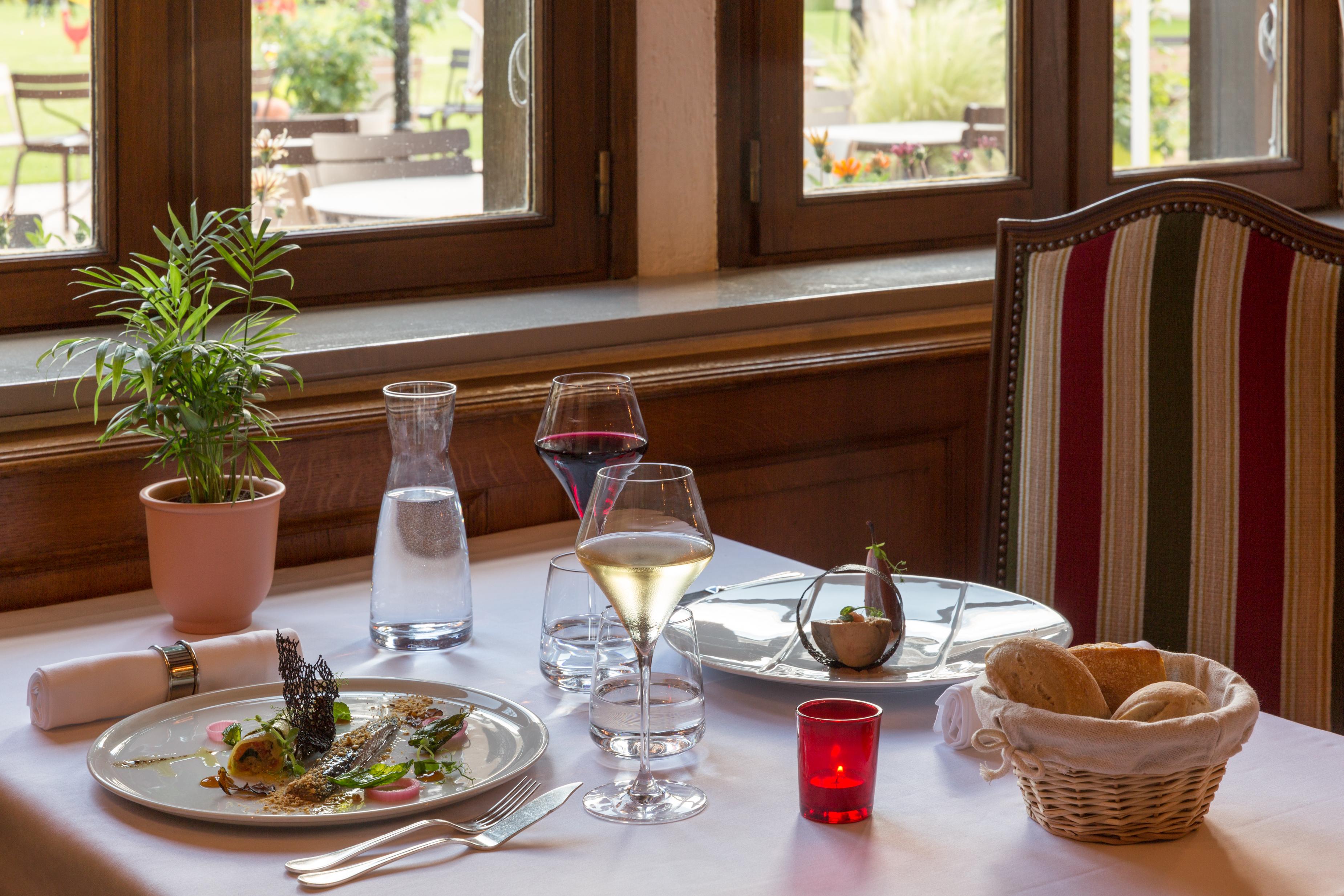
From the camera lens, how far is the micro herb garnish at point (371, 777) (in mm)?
837

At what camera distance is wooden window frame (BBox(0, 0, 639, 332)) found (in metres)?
1.65

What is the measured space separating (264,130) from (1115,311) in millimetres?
1032

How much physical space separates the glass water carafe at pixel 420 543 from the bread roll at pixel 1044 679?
0.47m

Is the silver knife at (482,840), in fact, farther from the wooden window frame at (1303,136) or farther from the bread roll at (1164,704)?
the wooden window frame at (1303,136)

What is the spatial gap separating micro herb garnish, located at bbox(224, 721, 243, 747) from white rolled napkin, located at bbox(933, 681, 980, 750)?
44cm

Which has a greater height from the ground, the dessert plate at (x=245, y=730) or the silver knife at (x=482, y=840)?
the dessert plate at (x=245, y=730)

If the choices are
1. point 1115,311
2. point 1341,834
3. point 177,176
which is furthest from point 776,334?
point 1341,834

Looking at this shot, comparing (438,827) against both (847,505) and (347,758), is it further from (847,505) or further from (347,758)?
(847,505)

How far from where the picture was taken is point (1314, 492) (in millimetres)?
1418

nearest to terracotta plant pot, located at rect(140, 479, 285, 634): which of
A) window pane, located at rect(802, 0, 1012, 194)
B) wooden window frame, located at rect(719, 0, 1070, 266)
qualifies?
wooden window frame, located at rect(719, 0, 1070, 266)

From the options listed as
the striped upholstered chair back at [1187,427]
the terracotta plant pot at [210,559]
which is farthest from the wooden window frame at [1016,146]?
the terracotta plant pot at [210,559]

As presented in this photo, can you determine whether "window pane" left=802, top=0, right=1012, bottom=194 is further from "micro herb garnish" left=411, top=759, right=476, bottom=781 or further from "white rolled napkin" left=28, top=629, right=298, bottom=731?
"micro herb garnish" left=411, top=759, right=476, bottom=781

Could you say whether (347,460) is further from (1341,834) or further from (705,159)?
(1341,834)

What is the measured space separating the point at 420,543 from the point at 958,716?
0.44 metres
